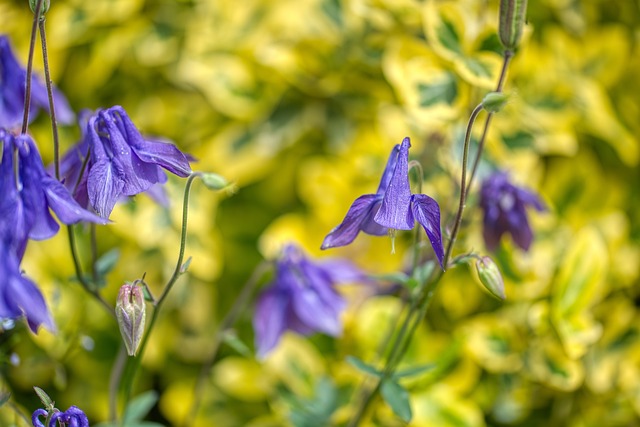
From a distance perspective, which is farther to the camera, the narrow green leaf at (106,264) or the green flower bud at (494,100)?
the narrow green leaf at (106,264)

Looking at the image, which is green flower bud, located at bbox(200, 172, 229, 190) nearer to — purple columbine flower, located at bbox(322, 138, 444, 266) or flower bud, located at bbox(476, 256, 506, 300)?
purple columbine flower, located at bbox(322, 138, 444, 266)

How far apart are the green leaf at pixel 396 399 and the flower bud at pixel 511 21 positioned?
0.44m

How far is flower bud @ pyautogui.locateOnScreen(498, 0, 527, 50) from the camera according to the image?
2.63 ft

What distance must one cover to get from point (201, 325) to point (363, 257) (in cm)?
36

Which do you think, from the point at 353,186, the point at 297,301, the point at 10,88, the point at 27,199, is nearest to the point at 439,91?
the point at 353,186

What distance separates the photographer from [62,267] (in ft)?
5.02

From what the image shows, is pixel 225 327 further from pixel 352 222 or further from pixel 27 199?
pixel 27 199

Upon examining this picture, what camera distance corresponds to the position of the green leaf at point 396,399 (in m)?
0.90

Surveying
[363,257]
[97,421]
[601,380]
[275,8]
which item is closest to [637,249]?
[601,380]

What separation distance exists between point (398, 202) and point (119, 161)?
28cm

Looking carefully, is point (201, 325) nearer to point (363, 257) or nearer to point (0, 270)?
point (363, 257)

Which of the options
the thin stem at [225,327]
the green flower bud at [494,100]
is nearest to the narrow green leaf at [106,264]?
the thin stem at [225,327]

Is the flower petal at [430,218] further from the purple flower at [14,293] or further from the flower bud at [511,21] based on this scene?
the purple flower at [14,293]

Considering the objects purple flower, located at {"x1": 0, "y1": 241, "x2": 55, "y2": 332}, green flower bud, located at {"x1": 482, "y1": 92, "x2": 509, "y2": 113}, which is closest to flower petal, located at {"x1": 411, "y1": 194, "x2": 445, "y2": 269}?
green flower bud, located at {"x1": 482, "y1": 92, "x2": 509, "y2": 113}
